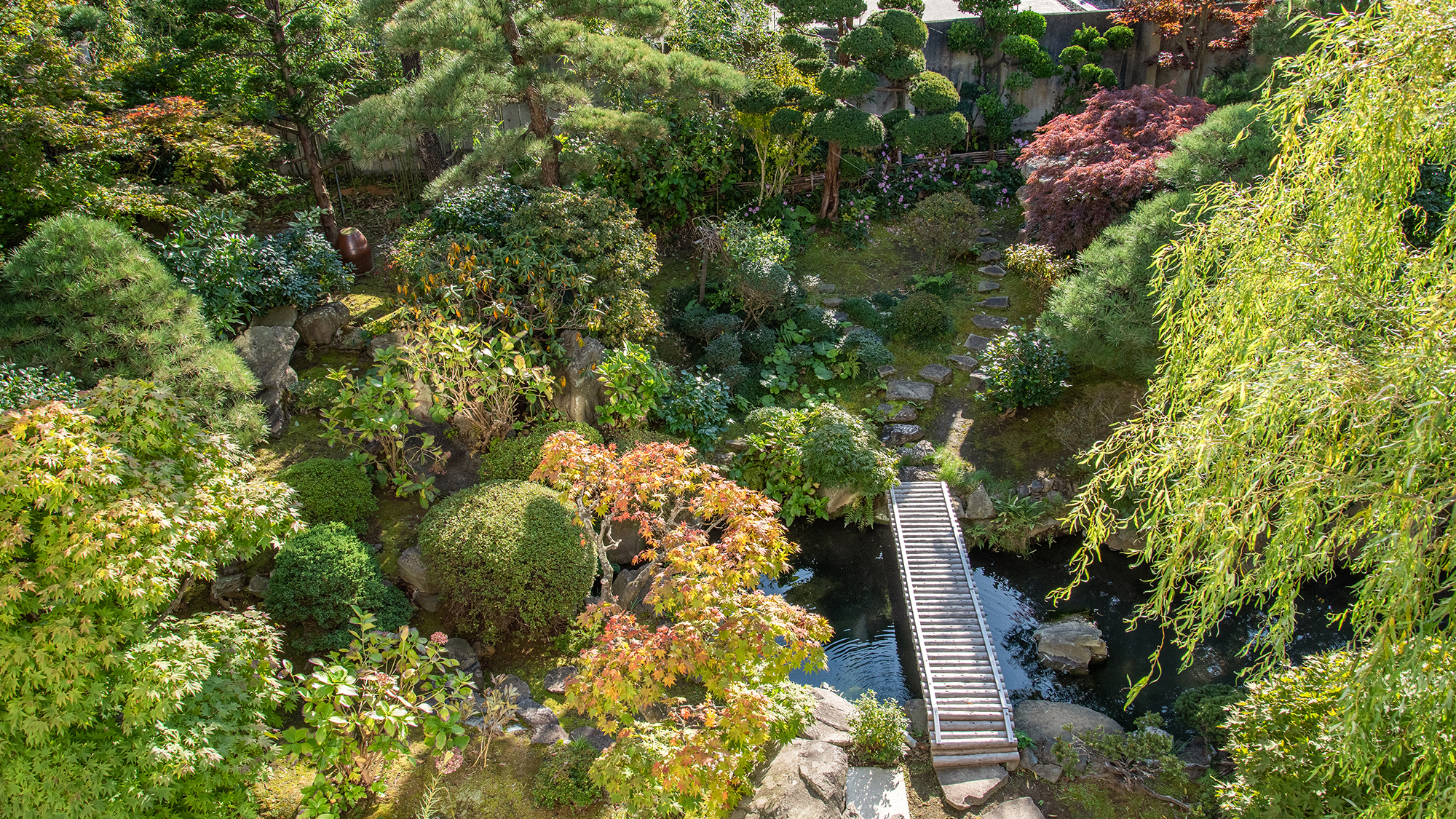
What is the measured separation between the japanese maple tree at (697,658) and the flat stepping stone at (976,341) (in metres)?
5.40

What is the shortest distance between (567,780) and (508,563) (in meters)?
1.64

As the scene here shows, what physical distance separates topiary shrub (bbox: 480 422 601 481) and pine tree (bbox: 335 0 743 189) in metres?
2.97

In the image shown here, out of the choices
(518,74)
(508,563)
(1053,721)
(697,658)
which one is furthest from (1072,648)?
(518,74)

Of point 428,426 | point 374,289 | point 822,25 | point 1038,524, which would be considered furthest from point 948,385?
point 822,25

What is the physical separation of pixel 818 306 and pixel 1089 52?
7.61 metres

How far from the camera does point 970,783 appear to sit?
216 inches

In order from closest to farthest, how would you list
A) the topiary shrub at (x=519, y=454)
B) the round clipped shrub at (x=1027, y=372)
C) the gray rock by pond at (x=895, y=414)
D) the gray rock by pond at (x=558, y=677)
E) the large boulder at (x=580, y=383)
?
the gray rock by pond at (x=558, y=677) < the topiary shrub at (x=519, y=454) < the large boulder at (x=580, y=383) < the round clipped shrub at (x=1027, y=372) < the gray rock by pond at (x=895, y=414)

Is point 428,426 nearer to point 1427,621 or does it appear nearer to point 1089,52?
point 1427,621

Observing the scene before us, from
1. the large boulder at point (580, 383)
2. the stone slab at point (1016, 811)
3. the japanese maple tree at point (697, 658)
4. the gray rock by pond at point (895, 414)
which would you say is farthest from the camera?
the gray rock by pond at point (895, 414)

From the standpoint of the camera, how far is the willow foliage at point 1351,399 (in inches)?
126

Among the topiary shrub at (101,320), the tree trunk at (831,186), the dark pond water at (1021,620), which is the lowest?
the dark pond water at (1021,620)

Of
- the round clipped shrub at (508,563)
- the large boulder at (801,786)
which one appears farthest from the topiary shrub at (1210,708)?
the round clipped shrub at (508,563)

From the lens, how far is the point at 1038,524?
793 cm

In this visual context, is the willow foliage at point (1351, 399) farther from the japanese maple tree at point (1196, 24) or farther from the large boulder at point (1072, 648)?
the japanese maple tree at point (1196, 24)
